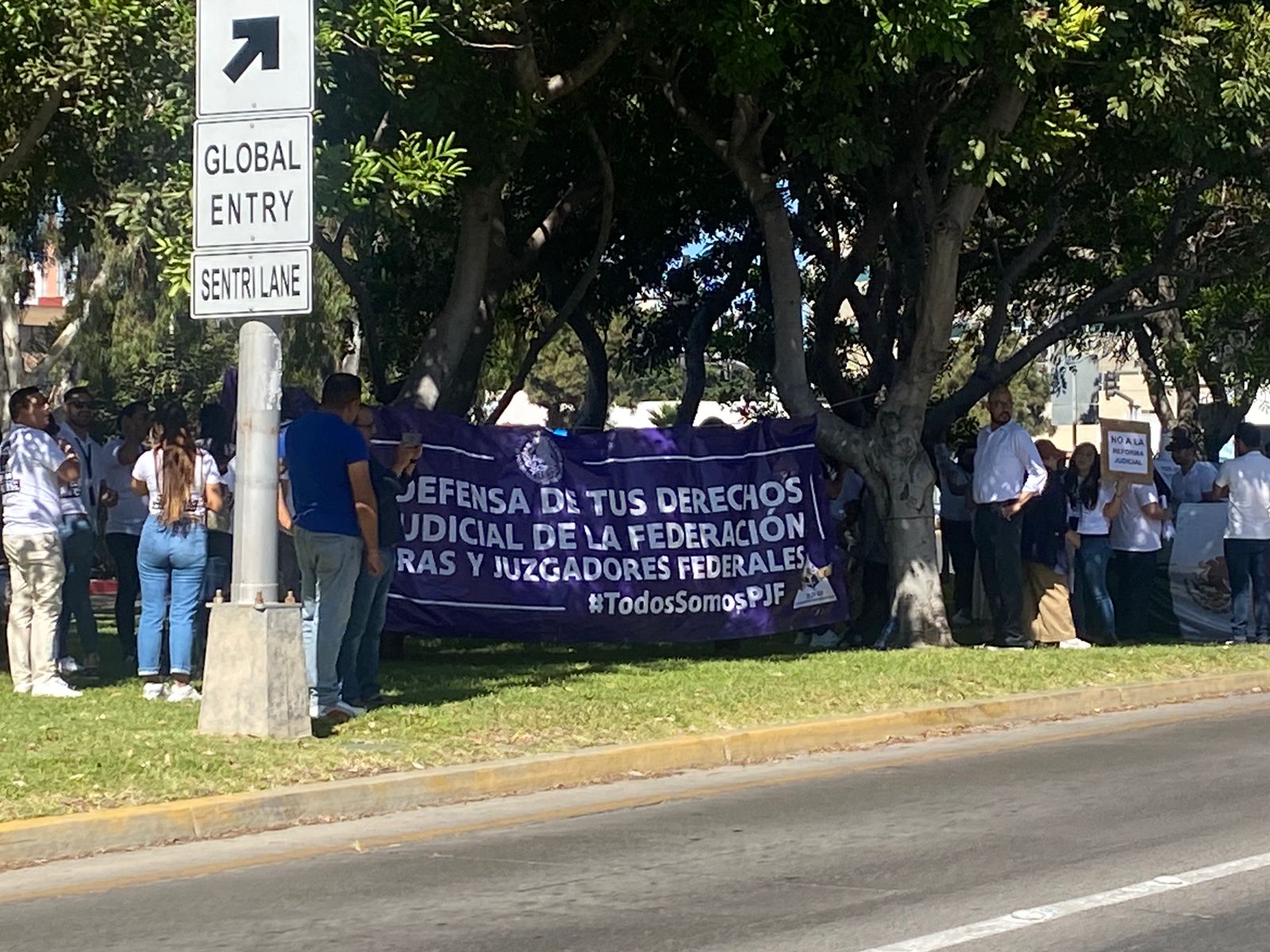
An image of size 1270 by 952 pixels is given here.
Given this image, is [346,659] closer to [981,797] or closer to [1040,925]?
[981,797]

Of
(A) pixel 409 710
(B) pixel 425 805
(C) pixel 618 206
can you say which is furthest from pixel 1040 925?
(C) pixel 618 206

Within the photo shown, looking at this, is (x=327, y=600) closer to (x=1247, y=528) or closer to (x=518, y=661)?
(x=518, y=661)

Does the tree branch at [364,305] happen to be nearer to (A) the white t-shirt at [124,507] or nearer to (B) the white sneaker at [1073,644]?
(A) the white t-shirt at [124,507]

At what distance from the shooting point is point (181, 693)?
1168 cm

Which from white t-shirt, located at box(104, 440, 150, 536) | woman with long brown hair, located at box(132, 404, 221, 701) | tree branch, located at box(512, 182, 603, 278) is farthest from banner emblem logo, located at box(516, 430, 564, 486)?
woman with long brown hair, located at box(132, 404, 221, 701)

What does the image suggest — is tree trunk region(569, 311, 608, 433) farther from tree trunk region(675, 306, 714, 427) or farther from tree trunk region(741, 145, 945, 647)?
tree trunk region(741, 145, 945, 647)

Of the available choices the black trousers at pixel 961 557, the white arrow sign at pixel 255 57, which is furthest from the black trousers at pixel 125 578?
the black trousers at pixel 961 557

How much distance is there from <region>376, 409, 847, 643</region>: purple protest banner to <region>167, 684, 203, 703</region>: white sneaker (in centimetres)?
291

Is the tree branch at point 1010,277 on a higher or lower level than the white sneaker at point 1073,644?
higher

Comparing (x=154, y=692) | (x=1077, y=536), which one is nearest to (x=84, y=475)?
(x=154, y=692)

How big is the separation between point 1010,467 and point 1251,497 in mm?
2329

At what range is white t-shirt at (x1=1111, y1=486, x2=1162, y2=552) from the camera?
17.1 meters

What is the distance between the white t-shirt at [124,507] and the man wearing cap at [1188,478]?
9.93 meters

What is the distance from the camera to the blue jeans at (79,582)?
42.3 feet
